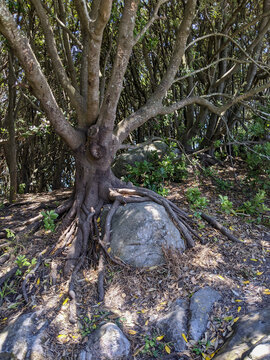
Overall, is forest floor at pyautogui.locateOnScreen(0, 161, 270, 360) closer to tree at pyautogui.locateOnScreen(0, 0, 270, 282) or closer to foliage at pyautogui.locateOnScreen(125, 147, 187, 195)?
tree at pyautogui.locateOnScreen(0, 0, 270, 282)

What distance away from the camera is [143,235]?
3758 mm

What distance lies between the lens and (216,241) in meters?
4.19

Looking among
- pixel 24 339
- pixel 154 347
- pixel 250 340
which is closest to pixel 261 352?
pixel 250 340

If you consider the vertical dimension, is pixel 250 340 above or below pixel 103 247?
below

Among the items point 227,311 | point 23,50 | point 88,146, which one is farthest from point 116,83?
point 227,311

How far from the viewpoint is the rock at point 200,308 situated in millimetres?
2809

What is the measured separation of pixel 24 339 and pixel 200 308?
183 cm

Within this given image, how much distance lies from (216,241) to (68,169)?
830 centimetres

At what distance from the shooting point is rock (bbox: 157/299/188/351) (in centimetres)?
274

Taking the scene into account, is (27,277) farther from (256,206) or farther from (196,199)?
(256,206)

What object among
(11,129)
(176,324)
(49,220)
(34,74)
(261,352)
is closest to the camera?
(261,352)

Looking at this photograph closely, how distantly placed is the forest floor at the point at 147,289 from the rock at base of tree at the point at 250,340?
0.15m

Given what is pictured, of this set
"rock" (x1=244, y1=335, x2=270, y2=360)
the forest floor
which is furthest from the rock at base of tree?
the forest floor

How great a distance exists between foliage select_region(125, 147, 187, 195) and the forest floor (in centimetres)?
167
